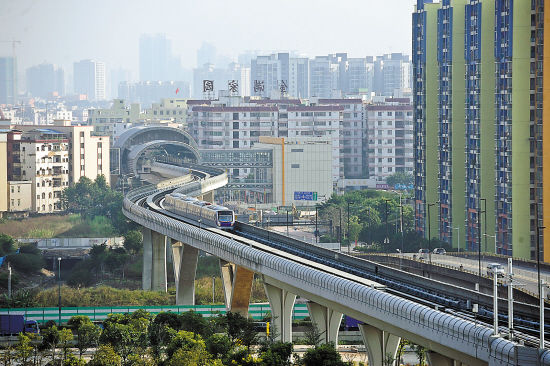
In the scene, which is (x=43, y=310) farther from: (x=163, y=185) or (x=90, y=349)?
(x=163, y=185)

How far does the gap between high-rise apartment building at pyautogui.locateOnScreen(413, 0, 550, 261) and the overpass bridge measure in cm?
984

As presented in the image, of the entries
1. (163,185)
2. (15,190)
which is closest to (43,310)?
(163,185)

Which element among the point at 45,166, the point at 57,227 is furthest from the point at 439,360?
the point at 45,166

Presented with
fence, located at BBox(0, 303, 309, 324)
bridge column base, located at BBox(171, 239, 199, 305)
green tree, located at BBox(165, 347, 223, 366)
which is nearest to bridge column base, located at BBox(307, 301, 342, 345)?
green tree, located at BBox(165, 347, 223, 366)

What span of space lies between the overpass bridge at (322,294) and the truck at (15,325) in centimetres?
645

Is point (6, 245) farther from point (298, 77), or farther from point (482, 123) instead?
point (298, 77)

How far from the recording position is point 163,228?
45344 mm

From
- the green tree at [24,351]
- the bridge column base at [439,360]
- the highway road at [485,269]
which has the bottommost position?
the green tree at [24,351]

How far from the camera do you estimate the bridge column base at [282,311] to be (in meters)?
31.4

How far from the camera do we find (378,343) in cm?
2578

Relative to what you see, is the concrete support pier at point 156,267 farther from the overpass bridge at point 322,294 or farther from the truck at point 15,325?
the truck at point 15,325

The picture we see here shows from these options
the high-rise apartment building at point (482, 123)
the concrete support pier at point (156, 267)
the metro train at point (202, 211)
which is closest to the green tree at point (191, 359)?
the metro train at point (202, 211)

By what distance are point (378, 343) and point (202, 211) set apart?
2033cm

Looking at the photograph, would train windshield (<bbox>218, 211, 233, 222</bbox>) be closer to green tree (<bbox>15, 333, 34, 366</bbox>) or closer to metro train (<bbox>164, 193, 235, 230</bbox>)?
metro train (<bbox>164, 193, 235, 230</bbox>)
